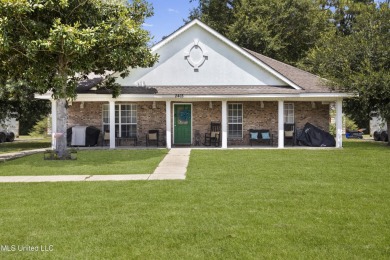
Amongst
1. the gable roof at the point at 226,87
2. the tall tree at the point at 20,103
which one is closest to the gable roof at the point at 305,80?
the gable roof at the point at 226,87

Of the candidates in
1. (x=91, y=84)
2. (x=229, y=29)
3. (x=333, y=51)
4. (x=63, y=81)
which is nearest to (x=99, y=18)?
(x=63, y=81)

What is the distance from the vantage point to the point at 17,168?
11781mm

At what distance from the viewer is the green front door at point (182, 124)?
68.5 ft

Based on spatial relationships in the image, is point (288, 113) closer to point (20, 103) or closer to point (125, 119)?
point (125, 119)

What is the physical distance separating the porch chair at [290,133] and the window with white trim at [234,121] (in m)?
2.32

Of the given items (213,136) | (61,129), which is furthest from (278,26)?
(61,129)

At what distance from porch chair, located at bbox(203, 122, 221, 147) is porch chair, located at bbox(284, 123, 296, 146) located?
3.44 metres

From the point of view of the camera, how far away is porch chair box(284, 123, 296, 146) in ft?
67.0

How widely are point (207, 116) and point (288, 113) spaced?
431cm

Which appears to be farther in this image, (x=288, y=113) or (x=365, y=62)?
(x=288, y=113)

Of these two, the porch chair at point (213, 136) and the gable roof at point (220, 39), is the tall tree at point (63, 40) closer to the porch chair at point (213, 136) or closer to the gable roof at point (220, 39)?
the gable roof at point (220, 39)

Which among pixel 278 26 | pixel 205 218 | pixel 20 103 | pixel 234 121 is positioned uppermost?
pixel 278 26

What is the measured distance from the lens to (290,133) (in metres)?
20.4

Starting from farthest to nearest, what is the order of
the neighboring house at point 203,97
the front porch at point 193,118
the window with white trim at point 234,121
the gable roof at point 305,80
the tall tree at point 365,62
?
the window with white trim at point 234,121, the front porch at point 193,118, the gable roof at point 305,80, the tall tree at point 365,62, the neighboring house at point 203,97
